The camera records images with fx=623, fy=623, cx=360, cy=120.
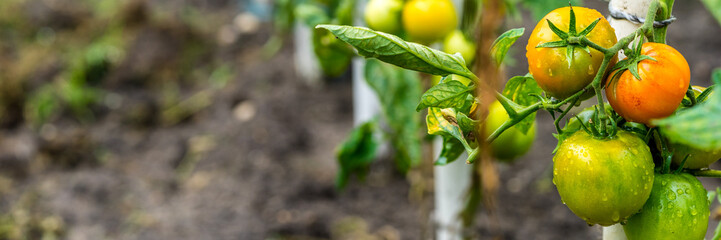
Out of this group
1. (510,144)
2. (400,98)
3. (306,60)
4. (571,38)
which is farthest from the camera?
(306,60)

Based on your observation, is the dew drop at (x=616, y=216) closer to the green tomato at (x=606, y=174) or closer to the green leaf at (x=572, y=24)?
the green tomato at (x=606, y=174)

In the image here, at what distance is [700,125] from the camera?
381mm

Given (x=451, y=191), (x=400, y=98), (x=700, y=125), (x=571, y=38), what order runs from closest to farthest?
1. (x=700, y=125)
2. (x=571, y=38)
3. (x=451, y=191)
4. (x=400, y=98)

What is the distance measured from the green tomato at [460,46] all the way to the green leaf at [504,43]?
0.32m

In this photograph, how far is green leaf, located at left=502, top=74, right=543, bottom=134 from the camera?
1.98 ft

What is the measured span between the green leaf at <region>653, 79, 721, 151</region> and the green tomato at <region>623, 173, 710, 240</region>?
0.15 meters

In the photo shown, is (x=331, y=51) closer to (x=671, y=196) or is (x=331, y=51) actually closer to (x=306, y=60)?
(x=671, y=196)

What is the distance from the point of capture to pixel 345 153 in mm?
1247

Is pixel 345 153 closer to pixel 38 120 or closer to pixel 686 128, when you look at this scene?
pixel 686 128

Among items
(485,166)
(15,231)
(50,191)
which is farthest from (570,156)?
(50,191)

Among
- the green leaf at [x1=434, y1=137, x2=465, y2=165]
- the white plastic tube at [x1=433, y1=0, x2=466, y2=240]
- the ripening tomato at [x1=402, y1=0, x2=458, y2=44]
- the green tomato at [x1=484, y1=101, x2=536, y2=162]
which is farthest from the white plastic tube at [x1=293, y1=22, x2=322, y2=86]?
the green leaf at [x1=434, y1=137, x2=465, y2=165]

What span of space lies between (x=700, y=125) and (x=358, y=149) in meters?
0.92

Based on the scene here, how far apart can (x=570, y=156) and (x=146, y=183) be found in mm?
1667

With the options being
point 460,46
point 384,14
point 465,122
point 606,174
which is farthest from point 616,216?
point 384,14
